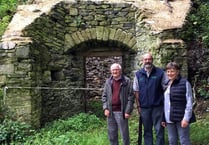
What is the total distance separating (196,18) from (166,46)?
66.3 inches

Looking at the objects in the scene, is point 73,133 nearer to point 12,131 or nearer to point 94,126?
point 94,126

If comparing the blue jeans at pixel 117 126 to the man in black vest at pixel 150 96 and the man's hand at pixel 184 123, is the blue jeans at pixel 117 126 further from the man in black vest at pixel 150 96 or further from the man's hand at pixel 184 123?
the man's hand at pixel 184 123

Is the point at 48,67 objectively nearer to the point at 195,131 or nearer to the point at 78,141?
the point at 78,141

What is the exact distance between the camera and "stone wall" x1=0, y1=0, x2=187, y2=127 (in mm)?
7484

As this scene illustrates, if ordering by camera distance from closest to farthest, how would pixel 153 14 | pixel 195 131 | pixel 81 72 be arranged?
pixel 195 131 < pixel 153 14 < pixel 81 72

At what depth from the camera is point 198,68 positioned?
311 inches

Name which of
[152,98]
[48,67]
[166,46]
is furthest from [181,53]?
[48,67]

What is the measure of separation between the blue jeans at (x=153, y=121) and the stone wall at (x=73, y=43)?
2189 mm

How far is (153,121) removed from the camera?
535 centimetres

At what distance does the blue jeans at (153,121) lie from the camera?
5.28 metres

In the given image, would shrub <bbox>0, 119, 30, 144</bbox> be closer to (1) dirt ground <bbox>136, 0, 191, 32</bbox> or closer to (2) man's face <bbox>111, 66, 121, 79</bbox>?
(2) man's face <bbox>111, 66, 121, 79</bbox>

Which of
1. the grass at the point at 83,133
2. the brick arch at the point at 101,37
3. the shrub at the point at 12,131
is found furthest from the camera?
the brick arch at the point at 101,37

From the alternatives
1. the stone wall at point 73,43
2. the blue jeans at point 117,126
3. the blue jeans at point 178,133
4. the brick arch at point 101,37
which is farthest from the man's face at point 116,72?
the brick arch at point 101,37

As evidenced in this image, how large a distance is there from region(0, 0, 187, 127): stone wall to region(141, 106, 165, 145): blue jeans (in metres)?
2.19
